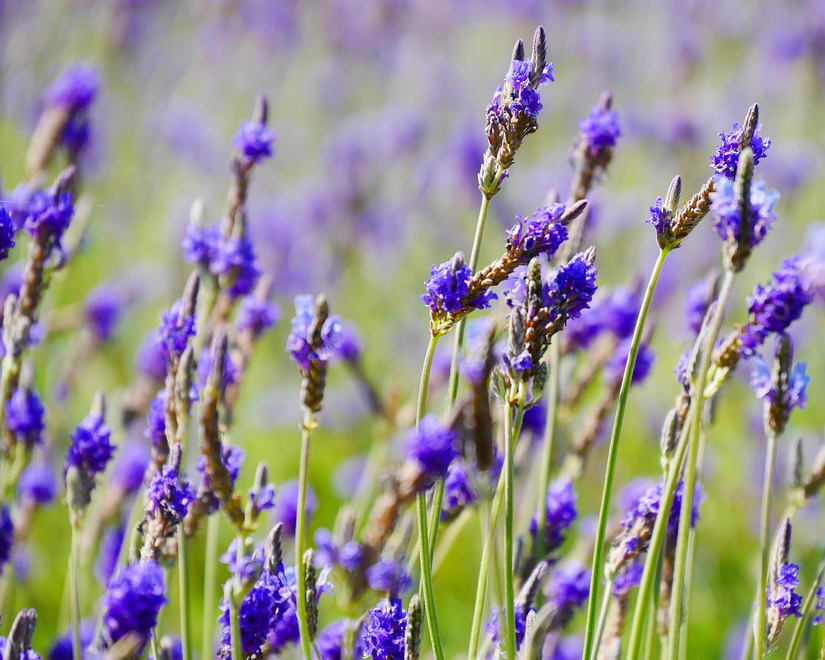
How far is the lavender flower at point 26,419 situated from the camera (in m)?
1.44

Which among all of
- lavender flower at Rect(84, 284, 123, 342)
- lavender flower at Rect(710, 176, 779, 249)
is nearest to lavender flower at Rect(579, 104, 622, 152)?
lavender flower at Rect(710, 176, 779, 249)

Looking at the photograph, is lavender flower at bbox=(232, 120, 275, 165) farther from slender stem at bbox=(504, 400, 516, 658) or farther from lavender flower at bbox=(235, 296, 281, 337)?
slender stem at bbox=(504, 400, 516, 658)

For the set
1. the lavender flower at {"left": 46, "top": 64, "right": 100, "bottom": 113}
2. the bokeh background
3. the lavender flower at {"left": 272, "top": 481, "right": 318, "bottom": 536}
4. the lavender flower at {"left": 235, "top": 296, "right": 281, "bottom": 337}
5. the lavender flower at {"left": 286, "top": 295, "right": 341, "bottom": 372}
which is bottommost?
the lavender flower at {"left": 286, "top": 295, "right": 341, "bottom": 372}

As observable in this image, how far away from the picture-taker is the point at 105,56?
4332 millimetres

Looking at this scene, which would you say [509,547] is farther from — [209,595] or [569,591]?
[209,595]

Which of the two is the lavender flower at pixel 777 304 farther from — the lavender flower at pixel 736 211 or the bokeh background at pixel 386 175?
the bokeh background at pixel 386 175

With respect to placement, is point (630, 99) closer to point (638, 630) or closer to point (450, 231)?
point (450, 231)

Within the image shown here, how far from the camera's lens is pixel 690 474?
3.23 ft

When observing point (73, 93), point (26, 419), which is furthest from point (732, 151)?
point (73, 93)

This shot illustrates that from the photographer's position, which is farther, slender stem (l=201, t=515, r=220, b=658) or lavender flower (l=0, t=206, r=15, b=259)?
slender stem (l=201, t=515, r=220, b=658)

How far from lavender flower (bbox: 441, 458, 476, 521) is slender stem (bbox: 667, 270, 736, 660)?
31 cm

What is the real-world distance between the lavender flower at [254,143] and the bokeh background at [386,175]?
0.64 meters

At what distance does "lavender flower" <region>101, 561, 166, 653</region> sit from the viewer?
0.93 m

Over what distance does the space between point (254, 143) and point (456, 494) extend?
676mm
